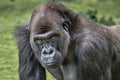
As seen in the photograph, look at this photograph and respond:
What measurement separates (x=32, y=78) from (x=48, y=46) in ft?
2.41

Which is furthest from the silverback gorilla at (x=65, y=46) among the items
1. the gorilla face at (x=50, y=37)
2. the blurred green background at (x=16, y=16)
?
the blurred green background at (x=16, y=16)

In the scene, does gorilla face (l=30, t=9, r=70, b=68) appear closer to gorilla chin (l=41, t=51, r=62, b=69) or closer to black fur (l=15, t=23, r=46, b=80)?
gorilla chin (l=41, t=51, r=62, b=69)

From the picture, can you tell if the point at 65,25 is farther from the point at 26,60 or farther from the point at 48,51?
the point at 26,60

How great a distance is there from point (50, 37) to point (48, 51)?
145mm

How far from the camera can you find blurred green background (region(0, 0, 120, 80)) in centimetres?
808

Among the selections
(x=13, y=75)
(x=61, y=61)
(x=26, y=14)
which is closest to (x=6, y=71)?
(x=13, y=75)

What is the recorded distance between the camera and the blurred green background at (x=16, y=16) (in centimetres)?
808

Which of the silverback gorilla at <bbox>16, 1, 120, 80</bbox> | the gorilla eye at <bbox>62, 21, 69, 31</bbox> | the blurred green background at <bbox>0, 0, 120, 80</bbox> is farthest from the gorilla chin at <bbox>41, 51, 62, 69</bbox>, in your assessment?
the blurred green background at <bbox>0, 0, 120, 80</bbox>

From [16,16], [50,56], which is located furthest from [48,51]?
[16,16]

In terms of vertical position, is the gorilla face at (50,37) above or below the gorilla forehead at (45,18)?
below

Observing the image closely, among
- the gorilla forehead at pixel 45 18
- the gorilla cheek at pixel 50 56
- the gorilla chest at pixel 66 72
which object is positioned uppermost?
the gorilla forehead at pixel 45 18

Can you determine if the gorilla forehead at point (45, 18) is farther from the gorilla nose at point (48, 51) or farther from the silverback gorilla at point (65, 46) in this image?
the gorilla nose at point (48, 51)

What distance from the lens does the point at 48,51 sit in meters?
5.42

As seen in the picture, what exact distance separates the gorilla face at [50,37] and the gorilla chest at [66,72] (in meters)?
0.31
